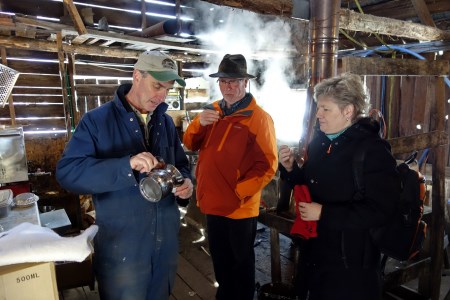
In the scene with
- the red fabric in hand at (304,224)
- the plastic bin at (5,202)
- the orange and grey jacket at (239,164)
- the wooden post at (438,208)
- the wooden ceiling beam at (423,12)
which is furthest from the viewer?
the wooden ceiling beam at (423,12)

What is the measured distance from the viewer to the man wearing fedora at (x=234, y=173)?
10.3 feet

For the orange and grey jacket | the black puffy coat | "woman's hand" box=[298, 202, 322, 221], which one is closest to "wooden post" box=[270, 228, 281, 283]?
the orange and grey jacket

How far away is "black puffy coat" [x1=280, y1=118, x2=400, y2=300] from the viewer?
2100 millimetres

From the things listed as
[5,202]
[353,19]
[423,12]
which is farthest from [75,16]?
[423,12]

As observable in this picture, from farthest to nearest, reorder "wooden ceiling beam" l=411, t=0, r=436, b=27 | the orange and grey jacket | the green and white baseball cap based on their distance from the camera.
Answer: "wooden ceiling beam" l=411, t=0, r=436, b=27, the orange and grey jacket, the green and white baseball cap

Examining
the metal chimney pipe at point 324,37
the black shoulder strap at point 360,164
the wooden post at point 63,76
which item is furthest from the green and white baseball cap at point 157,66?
the wooden post at point 63,76

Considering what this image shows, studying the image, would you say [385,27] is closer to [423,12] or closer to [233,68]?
[423,12]

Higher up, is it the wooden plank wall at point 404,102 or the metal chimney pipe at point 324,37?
the metal chimney pipe at point 324,37

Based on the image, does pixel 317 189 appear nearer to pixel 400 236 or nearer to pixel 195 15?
pixel 400 236

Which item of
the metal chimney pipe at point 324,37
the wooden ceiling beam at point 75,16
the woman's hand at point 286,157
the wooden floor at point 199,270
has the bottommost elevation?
the wooden floor at point 199,270

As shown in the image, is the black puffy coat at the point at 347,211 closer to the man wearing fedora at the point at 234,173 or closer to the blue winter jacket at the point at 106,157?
the man wearing fedora at the point at 234,173

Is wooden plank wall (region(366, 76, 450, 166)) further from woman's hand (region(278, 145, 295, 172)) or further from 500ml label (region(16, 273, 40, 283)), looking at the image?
500ml label (region(16, 273, 40, 283))

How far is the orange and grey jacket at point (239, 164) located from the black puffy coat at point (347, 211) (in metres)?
0.69

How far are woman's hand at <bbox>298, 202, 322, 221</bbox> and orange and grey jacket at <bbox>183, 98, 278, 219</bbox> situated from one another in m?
0.80
